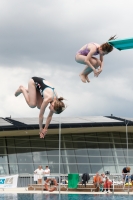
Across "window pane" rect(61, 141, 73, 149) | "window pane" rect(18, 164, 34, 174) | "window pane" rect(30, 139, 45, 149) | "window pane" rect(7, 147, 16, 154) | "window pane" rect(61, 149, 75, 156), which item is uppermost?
"window pane" rect(30, 139, 45, 149)

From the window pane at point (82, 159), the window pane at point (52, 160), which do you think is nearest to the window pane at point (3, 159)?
the window pane at point (52, 160)

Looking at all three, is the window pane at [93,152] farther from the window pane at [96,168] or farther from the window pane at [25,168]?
the window pane at [25,168]

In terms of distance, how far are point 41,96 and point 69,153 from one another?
38.3m

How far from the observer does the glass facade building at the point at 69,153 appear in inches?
1848

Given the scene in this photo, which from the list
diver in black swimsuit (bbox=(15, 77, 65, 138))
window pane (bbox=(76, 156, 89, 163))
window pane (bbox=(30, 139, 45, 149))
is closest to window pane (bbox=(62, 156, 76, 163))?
window pane (bbox=(76, 156, 89, 163))

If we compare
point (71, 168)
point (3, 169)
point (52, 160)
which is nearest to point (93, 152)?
point (71, 168)

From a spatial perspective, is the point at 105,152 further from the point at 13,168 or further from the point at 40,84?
the point at 40,84

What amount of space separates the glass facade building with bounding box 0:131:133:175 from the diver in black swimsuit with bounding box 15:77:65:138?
35864 millimetres

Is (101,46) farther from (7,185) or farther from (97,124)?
(97,124)

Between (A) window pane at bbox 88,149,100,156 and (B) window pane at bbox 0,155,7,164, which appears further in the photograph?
(A) window pane at bbox 88,149,100,156

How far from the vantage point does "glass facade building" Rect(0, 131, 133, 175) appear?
46.9 metres

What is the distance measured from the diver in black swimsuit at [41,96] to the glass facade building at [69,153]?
35.9 m

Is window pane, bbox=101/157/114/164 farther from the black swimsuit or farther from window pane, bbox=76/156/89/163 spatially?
the black swimsuit

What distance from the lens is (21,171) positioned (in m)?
46.2
